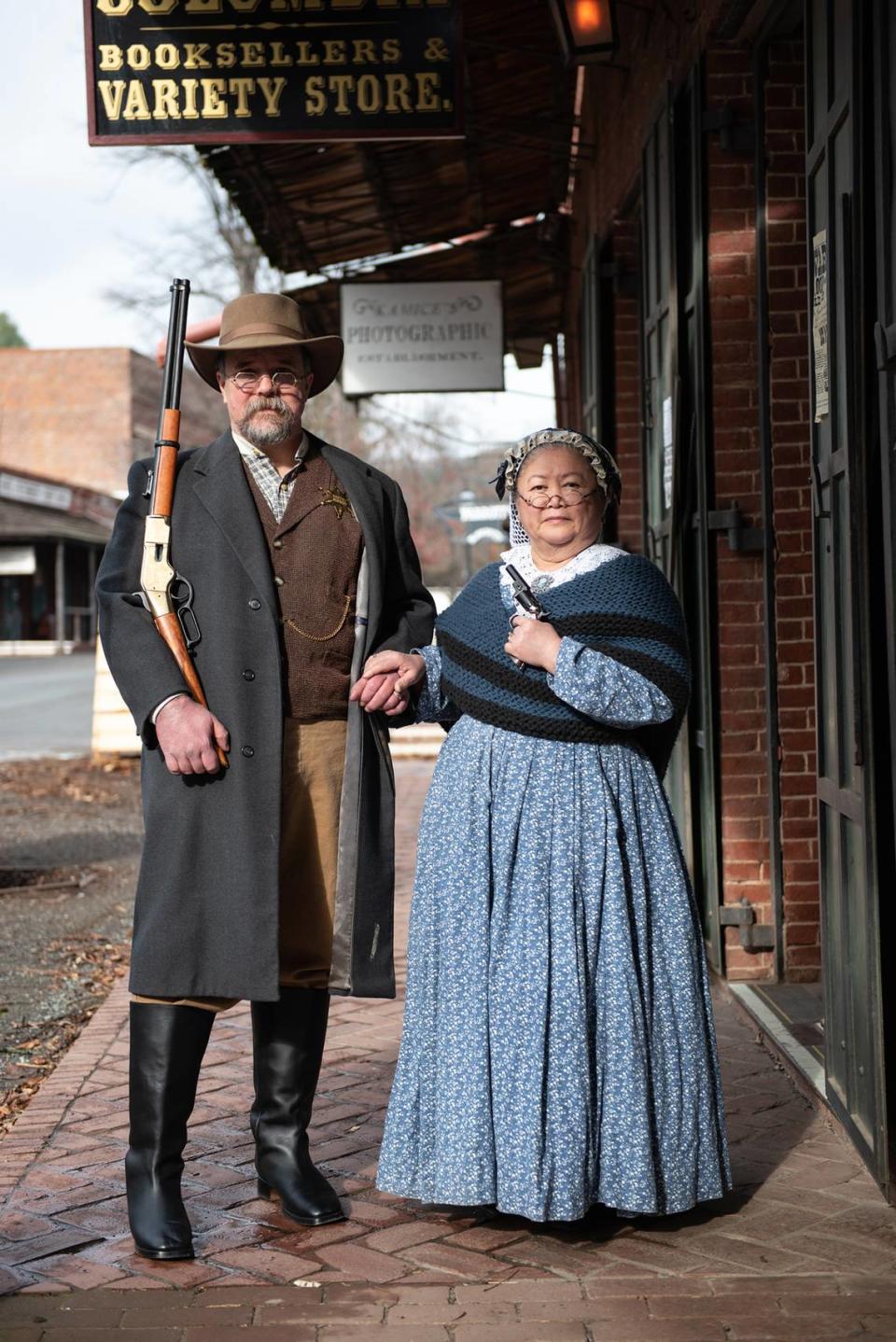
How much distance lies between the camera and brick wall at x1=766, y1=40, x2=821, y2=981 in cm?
616

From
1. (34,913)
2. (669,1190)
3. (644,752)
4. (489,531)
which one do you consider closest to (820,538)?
(644,752)

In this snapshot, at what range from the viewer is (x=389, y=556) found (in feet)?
14.0

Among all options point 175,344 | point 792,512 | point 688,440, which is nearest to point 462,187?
point 688,440

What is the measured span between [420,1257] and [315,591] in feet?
4.95

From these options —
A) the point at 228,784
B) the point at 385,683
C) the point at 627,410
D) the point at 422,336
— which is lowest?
the point at 228,784

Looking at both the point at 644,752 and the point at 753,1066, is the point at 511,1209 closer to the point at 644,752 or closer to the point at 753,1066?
the point at 644,752

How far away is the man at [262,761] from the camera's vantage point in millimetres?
3816

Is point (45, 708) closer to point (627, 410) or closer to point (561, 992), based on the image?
point (627, 410)

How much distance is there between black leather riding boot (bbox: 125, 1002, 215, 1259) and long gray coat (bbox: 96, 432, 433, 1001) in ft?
0.29

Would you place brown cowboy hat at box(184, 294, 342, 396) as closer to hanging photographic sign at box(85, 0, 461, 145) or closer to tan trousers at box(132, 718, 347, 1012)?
tan trousers at box(132, 718, 347, 1012)

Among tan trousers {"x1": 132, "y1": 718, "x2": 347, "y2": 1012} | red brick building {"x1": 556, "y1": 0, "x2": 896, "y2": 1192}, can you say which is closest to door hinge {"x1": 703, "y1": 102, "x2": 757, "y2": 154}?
red brick building {"x1": 556, "y1": 0, "x2": 896, "y2": 1192}

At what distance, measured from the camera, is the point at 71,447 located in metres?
57.2

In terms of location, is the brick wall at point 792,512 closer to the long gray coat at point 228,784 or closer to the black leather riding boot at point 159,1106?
the long gray coat at point 228,784

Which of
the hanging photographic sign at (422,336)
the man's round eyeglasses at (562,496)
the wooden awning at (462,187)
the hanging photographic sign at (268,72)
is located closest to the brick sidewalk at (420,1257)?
the man's round eyeglasses at (562,496)
